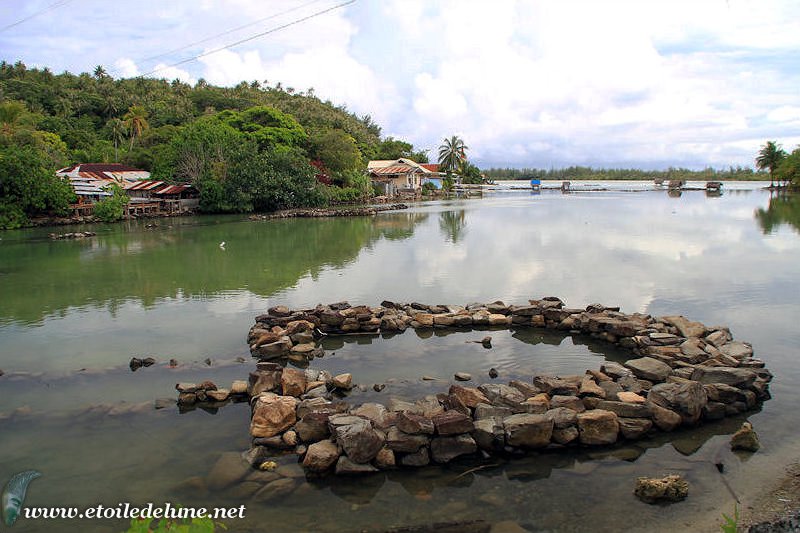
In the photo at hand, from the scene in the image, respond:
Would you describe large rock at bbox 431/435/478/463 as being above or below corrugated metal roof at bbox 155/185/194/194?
below

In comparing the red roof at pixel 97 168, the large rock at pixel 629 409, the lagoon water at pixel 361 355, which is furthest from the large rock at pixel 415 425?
the red roof at pixel 97 168

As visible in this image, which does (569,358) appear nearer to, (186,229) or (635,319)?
(635,319)

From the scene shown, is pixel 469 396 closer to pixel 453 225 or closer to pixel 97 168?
pixel 453 225

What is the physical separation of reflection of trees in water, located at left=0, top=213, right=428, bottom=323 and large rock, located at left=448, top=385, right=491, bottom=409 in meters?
8.21

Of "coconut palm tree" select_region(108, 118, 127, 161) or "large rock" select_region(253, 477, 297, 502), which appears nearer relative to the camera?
"large rock" select_region(253, 477, 297, 502)

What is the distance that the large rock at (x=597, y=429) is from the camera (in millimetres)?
6211

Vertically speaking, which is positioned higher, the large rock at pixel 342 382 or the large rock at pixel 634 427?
the large rock at pixel 342 382

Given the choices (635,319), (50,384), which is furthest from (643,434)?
(50,384)

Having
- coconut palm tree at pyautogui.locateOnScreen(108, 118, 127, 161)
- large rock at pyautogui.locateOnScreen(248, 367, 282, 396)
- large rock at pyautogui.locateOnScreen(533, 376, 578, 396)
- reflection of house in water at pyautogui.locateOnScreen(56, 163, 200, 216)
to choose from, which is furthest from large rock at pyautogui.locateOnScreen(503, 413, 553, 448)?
coconut palm tree at pyautogui.locateOnScreen(108, 118, 127, 161)

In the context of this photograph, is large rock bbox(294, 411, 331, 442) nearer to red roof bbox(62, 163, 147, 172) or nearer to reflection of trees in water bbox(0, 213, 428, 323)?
reflection of trees in water bbox(0, 213, 428, 323)

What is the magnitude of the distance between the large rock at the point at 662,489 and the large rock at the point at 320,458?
9.91ft

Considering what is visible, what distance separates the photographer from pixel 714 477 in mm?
5539

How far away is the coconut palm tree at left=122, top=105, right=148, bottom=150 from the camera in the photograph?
190 feet

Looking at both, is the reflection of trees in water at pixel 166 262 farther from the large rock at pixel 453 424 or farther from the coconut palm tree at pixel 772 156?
the coconut palm tree at pixel 772 156
